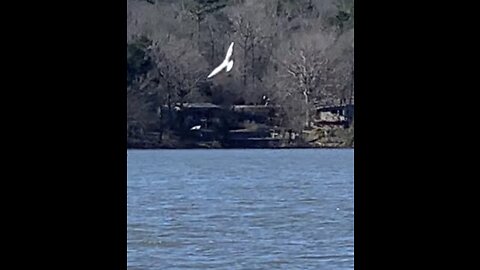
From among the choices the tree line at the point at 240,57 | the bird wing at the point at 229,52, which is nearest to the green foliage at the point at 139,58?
the tree line at the point at 240,57

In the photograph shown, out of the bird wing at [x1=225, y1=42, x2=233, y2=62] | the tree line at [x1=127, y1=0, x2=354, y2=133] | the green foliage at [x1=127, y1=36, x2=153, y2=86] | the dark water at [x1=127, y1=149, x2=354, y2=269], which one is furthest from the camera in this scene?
the bird wing at [x1=225, y1=42, x2=233, y2=62]

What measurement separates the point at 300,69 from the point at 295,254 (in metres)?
8.31

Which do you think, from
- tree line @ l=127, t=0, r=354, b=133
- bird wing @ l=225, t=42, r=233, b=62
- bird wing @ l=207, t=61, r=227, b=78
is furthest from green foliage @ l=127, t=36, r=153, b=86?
bird wing @ l=225, t=42, r=233, b=62

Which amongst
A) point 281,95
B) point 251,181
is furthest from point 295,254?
point 281,95

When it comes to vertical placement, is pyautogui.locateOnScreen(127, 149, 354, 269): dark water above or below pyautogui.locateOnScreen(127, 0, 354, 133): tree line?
below

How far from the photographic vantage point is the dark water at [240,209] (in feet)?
32.9

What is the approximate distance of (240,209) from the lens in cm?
1353

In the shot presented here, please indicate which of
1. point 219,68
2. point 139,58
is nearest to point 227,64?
point 219,68

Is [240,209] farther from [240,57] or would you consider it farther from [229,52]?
[229,52]

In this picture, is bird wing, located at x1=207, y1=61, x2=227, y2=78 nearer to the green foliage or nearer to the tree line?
the tree line

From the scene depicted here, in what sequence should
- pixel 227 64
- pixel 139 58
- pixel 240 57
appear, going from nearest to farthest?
pixel 139 58
pixel 240 57
pixel 227 64

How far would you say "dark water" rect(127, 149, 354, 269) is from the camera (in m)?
10.0
